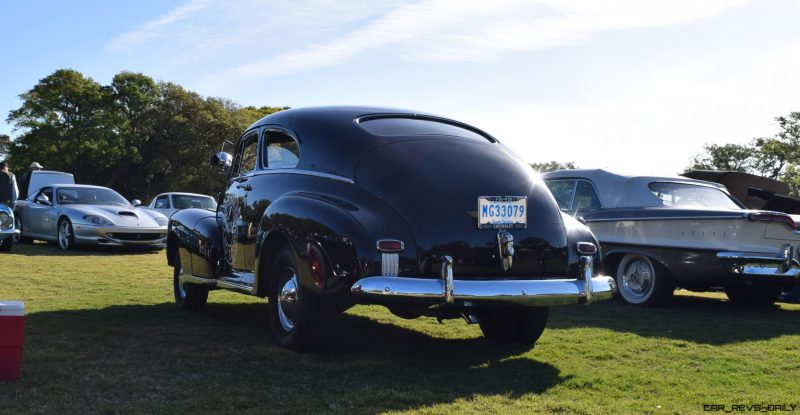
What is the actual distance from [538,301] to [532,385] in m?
0.51

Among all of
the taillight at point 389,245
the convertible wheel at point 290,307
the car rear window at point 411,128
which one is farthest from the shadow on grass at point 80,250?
the taillight at point 389,245

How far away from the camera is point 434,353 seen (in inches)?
209

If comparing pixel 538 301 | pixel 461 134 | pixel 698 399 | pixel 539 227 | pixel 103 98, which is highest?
pixel 103 98

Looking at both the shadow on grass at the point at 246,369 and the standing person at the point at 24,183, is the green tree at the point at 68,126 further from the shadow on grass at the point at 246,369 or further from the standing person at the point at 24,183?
the shadow on grass at the point at 246,369

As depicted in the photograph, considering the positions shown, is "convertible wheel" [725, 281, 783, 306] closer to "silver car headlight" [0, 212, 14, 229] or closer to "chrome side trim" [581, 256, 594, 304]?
"chrome side trim" [581, 256, 594, 304]

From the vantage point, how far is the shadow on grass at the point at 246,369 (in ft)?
12.6

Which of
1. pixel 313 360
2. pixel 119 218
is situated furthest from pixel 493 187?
pixel 119 218

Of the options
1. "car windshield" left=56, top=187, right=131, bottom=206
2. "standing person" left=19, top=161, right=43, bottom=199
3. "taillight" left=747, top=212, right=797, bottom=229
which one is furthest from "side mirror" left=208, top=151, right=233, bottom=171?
"standing person" left=19, top=161, right=43, bottom=199

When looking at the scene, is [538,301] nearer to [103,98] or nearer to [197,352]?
[197,352]

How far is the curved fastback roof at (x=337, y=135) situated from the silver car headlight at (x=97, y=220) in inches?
364

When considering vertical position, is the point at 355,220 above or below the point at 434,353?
above

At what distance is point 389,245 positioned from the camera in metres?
4.47

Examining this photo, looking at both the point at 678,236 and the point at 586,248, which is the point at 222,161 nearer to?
the point at 586,248

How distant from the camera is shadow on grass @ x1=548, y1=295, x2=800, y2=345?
641 cm
